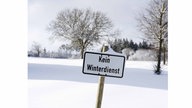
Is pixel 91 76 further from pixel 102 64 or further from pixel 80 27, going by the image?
pixel 102 64

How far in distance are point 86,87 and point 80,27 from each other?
67 cm

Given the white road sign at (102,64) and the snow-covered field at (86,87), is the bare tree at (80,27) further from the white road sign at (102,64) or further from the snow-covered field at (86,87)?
the white road sign at (102,64)

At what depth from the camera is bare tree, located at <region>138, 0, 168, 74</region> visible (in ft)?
11.4

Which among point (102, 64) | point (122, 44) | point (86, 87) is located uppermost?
point (122, 44)

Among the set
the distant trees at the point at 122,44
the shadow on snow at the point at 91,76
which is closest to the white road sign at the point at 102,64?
the distant trees at the point at 122,44

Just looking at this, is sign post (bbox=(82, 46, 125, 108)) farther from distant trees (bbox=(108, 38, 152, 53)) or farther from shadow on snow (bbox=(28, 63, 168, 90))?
shadow on snow (bbox=(28, 63, 168, 90))

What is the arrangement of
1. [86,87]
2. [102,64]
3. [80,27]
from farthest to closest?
[80,27], [86,87], [102,64]

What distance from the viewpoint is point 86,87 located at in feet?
10.2

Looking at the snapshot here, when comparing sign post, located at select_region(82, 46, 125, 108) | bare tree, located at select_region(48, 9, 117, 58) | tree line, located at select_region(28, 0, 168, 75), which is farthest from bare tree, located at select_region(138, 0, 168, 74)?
sign post, located at select_region(82, 46, 125, 108)

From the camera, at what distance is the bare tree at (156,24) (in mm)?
3471

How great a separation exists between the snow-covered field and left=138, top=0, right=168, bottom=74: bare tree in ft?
0.76

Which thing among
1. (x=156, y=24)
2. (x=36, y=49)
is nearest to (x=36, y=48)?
(x=36, y=49)

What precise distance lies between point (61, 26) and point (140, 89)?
97 centimetres
